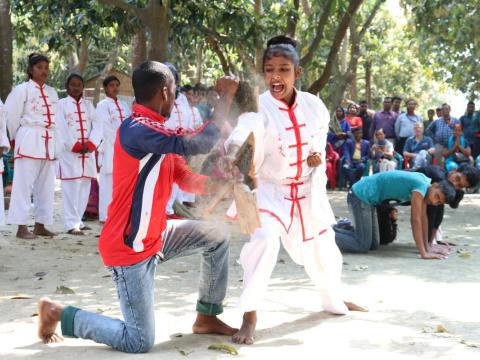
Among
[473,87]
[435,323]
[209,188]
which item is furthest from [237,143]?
[473,87]

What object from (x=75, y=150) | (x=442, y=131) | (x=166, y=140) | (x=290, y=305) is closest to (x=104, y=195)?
(x=75, y=150)

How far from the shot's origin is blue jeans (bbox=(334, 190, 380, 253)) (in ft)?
24.3

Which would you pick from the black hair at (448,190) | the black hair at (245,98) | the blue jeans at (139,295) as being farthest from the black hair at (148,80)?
the black hair at (448,190)

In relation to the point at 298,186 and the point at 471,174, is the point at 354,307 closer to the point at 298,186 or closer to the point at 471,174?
the point at 298,186

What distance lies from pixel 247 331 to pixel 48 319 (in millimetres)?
1136

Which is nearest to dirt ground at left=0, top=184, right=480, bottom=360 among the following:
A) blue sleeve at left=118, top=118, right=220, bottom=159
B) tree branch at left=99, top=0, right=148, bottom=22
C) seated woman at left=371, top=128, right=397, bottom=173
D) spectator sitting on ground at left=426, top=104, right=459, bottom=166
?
blue sleeve at left=118, top=118, right=220, bottom=159

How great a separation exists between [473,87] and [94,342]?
18.4 m

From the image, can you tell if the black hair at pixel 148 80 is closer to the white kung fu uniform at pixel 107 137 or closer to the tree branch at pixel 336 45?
the white kung fu uniform at pixel 107 137

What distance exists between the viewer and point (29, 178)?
851 cm

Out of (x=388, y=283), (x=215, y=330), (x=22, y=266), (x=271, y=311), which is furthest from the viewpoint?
(x=22, y=266)

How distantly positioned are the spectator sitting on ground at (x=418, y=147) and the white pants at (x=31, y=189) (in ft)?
25.8

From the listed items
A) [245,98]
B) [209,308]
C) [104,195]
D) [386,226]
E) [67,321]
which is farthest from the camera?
[104,195]

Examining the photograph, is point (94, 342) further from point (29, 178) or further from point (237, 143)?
point (29, 178)

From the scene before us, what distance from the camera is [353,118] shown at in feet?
49.3
